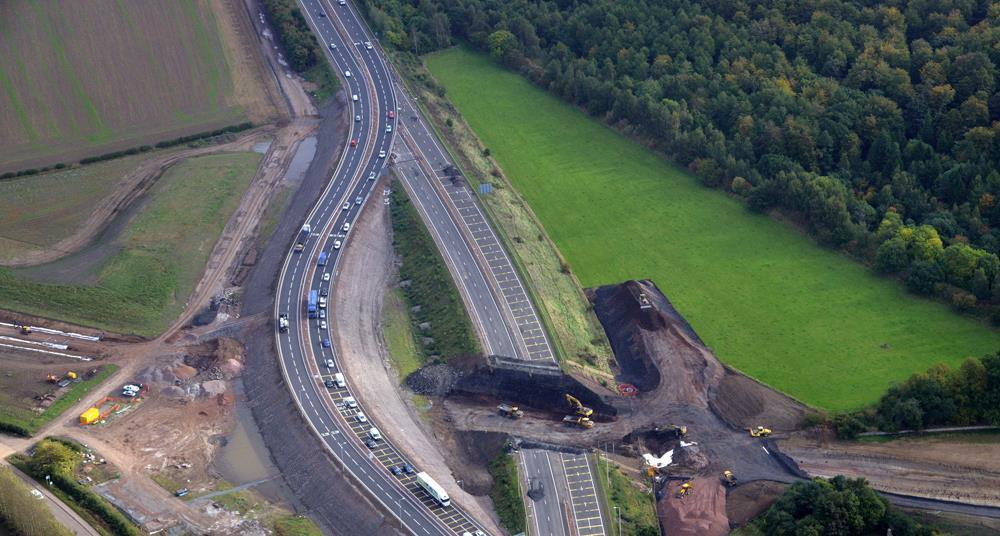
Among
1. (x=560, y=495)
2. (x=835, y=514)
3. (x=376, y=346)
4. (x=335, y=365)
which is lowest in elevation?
(x=560, y=495)

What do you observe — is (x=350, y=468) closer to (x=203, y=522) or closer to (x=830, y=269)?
(x=203, y=522)

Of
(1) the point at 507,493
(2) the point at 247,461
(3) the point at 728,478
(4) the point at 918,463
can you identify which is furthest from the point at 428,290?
(4) the point at 918,463

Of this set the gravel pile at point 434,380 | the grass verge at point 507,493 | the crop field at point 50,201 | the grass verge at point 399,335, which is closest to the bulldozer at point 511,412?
the grass verge at point 507,493

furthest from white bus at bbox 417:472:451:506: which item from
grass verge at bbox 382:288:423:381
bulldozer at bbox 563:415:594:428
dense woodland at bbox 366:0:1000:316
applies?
dense woodland at bbox 366:0:1000:316

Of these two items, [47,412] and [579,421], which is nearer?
[579,421]

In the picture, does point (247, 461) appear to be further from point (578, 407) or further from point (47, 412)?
point (578, 407)

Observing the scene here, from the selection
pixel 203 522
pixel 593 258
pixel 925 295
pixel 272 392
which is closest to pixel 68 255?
pixel 272 392
